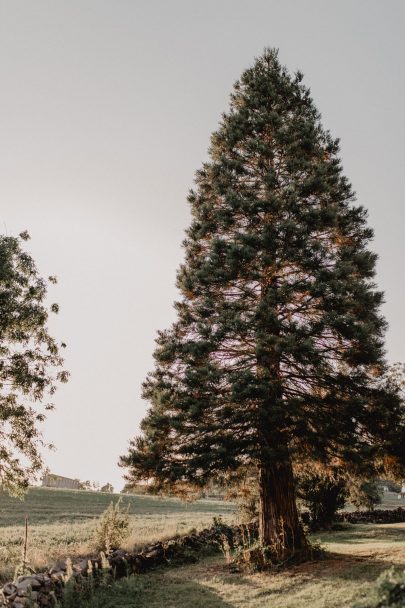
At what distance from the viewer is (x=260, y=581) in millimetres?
10227

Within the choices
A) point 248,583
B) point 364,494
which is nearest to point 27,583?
point 248,583

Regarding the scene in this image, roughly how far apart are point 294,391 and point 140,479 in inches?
192

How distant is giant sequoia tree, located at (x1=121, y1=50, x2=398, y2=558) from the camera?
11.9 metres

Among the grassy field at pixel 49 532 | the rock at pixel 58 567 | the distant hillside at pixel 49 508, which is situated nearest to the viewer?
the rock at pixel 58 567

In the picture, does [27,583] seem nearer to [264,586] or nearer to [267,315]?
[264,586]

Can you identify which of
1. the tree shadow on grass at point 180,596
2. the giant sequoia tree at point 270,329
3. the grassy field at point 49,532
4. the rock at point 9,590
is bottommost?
the grassy field at point 49,532

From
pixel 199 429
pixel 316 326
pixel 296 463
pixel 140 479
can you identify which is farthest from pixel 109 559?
pixel 316 326

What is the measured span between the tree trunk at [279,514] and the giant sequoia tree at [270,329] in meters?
0.04

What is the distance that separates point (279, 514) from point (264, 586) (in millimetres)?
2488

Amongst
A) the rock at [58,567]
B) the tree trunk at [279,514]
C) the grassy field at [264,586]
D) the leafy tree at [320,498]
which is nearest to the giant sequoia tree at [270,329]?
the tree trunk at [279,514]

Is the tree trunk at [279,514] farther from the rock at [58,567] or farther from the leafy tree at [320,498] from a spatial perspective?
the leafy tree at [320,498]

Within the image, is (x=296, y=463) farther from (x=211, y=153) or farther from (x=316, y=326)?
(x=211, y=153)

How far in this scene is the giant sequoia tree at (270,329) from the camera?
39.1 feet

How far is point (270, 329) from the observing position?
42.9ft
